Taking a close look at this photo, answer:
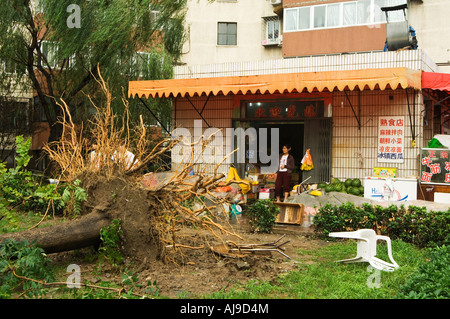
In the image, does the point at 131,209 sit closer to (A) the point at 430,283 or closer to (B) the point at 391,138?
(A) the point at 430,283

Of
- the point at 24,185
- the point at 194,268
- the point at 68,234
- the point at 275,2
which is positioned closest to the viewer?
the point at 68,234

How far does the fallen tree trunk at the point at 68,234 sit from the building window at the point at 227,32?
970 inches

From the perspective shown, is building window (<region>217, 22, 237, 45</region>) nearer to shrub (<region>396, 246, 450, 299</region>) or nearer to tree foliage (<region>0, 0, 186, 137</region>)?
tree foliage (<region>0, 0, 186, 137</region>)

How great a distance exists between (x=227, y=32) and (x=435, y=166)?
21.2 m

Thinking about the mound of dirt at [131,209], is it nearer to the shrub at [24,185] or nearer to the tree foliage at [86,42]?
the shrub at [24,185]

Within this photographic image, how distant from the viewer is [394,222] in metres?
8.53

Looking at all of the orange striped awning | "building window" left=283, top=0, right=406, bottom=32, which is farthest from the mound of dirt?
"building window" left=283, top=0, right=406, bottom=32

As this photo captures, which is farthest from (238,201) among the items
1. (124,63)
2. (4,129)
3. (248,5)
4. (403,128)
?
(248,5)

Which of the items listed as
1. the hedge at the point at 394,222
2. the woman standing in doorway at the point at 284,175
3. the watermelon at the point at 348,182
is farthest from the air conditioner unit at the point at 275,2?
the hedge at the point at 394,222

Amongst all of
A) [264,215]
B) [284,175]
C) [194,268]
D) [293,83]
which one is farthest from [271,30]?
[194,268]

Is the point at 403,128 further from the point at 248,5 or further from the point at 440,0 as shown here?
the point at 248,5

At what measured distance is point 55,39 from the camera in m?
14.5

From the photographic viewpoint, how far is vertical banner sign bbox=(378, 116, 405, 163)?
1141 cm

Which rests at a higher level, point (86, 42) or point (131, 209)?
point (86, 42)
